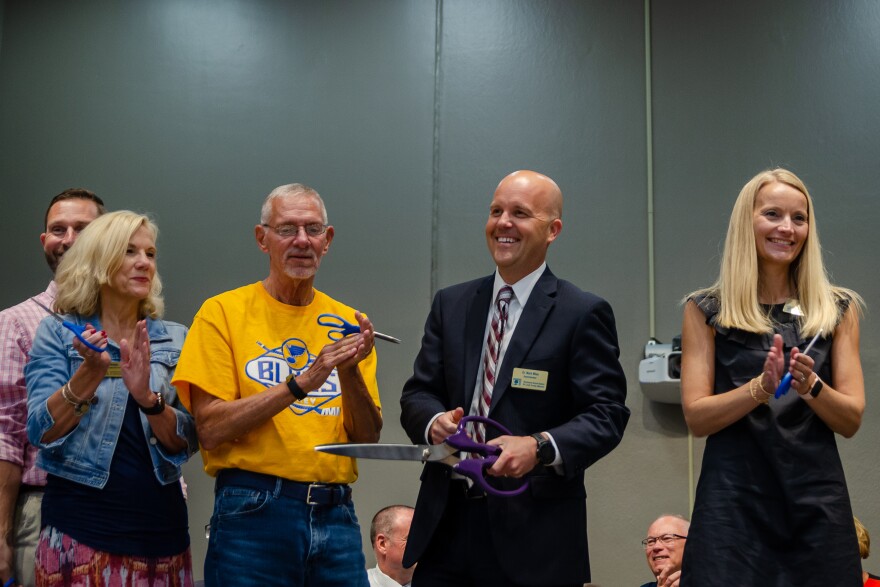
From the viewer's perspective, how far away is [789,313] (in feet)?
8.59

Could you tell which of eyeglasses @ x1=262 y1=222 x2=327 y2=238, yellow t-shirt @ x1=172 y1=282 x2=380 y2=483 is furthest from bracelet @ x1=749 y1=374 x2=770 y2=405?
eyeglasses @ x1=262 y1=222 x2=327 y2=238

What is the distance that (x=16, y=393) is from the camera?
124 inches

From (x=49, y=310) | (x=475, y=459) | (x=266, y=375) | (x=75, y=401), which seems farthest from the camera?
(x=49, y=310)

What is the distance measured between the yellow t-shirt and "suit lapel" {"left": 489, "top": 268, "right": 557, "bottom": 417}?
2.12 ft

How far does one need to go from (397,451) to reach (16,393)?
1443 mm

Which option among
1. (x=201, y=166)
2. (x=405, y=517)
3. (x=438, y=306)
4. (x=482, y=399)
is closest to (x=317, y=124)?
(x=201, y=166)

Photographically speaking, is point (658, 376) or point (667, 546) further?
point (658, 376)

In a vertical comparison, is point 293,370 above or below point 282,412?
above

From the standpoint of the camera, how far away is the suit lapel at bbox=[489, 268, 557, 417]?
2496 millimetres

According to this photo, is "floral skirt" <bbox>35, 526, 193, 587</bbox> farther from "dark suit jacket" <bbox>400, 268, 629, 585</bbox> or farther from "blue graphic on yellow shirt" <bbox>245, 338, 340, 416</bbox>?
"dark suit jacket" <bbox>400, 268, 629, 585</bbox>

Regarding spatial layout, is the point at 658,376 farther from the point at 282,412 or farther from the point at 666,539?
the point at 282,412

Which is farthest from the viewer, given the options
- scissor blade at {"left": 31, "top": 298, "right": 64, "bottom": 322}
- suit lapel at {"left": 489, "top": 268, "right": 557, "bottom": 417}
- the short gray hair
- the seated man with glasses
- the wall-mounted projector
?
the wall-mounted projector

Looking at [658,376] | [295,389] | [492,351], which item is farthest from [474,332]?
[658,376]

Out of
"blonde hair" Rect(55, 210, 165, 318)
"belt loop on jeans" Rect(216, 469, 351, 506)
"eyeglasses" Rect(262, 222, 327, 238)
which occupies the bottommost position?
"belt loop on jeans" Rect(216, 469, 351, 506)
